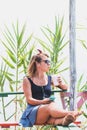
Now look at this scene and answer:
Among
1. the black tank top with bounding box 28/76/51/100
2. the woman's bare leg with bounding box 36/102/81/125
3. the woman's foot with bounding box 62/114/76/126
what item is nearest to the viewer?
the woman's foot with bounding box 62/114/76/126

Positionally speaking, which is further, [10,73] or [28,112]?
[10,73]

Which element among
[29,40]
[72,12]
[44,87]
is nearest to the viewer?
[44,87]

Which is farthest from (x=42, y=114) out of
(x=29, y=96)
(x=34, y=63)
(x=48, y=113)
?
(x=34, y=63)

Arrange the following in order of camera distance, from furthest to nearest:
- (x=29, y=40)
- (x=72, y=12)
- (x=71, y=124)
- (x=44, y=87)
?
1. (x=29, y=40)
2. (x=72, y=12)
3. (x=44, y=87)
4. (x=71, y=124)

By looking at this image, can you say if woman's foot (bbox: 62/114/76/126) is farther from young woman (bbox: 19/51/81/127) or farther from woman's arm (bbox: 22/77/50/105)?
woman's arm (bbox: 22/77/50/105)

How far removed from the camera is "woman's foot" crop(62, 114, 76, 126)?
7.82 feet

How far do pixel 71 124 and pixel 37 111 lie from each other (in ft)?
0.88

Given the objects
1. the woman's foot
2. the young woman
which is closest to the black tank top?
the young woman

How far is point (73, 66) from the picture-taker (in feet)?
9.89

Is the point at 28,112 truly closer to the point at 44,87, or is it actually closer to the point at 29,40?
the point at 44,87

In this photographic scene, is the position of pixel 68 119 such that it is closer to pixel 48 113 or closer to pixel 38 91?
pixel 48 113

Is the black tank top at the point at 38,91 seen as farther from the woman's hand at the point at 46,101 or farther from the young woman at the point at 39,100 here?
the woman's hand at the point at 46,101

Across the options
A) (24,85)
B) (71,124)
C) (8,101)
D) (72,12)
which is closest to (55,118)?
(71,124)

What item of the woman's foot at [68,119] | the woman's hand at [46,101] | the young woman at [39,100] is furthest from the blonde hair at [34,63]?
the woman's foot at [68,119]
